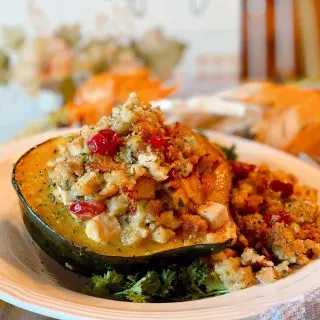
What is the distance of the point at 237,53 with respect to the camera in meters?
3.89

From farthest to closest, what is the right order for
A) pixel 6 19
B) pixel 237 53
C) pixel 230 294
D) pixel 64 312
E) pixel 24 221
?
pixel 237 53 → pixel 6 19 → pixel 24 221 → pixel 230 294 → pixel 64 312

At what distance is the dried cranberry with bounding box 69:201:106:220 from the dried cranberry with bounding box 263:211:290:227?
39 cm

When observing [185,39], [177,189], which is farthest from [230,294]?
[185,39]

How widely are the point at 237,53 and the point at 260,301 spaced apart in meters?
2.95

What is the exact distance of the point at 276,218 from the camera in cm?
136

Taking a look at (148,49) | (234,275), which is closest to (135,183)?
(234,275)

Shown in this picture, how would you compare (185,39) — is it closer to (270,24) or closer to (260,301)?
(270,24)

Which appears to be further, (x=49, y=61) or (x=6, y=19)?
(x=6, y=19)

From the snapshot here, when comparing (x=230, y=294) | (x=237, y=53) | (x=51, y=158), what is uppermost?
(x=51, y=158)

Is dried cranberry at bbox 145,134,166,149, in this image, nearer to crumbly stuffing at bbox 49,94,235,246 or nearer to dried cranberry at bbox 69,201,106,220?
crumbly stuffing at bbox 49,94,235,246

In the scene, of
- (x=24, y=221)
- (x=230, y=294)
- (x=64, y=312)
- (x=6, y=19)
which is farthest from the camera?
(x=6, y=19)

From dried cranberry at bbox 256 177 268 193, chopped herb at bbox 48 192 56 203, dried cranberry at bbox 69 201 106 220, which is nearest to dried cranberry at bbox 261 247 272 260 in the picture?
dried cranberry at bbox 256 177 268 193

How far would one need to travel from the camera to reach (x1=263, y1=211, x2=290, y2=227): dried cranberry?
53.6 inches

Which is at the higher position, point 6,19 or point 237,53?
point 6,19
